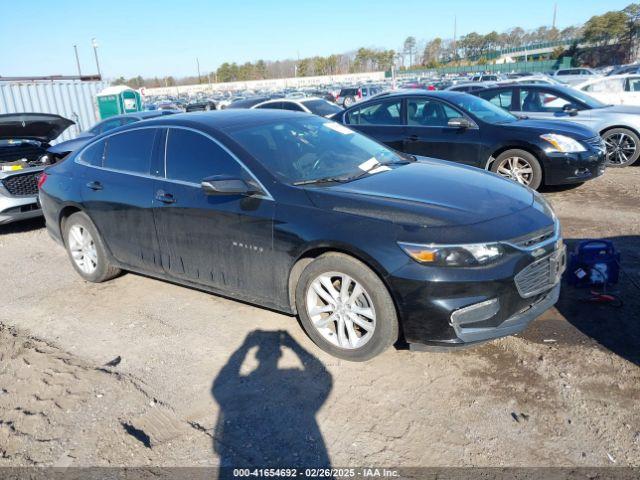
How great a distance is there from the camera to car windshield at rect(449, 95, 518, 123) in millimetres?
7715

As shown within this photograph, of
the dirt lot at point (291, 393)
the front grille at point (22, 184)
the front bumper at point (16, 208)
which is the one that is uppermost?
Result: the front grille at point (22, 184)

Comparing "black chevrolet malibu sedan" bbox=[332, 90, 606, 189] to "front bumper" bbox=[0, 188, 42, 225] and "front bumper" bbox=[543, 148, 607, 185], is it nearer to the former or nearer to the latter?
"front bumper" bbox=[543, 148, 607, 185]

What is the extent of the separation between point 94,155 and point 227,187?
7.01ft

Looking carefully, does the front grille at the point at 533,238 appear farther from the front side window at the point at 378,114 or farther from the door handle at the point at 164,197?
the front side window at the point at 378,114

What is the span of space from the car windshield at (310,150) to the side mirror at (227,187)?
0.23 metres

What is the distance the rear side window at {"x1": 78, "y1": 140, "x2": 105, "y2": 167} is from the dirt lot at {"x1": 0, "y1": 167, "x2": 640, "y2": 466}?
145 cm

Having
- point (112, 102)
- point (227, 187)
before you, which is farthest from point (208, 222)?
point (112, 102)

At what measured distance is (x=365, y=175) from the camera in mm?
4008

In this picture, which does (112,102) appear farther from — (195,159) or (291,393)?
(291,393)

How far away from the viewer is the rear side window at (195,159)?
3947 millimetres

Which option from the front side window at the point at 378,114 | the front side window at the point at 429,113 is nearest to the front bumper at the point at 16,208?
the front side window at the point at 378,114

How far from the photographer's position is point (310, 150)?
4.20 meters

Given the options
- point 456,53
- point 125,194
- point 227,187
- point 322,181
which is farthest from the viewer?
point 456,53

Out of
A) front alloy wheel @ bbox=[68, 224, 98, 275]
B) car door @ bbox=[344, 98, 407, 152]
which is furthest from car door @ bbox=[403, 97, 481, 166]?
front alloy wheel @ bbox=[68, 224, 98, 275]
